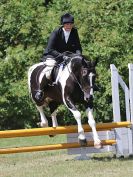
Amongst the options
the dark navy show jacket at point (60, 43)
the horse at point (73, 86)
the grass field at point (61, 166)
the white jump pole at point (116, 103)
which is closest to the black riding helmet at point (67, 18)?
the dark navy show jacket at point (60, 43)

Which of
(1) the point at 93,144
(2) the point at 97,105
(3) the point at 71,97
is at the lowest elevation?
(2) the point at 97,105

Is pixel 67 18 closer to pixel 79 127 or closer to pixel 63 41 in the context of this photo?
pixel 63 41

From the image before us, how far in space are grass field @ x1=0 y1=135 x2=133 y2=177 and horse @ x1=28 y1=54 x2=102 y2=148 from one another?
40cm

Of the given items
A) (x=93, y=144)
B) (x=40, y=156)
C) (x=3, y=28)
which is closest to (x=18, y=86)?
(x=3, y=28)

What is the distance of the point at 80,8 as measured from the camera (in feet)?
54.1

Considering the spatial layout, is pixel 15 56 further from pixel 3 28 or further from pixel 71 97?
pixel 71 97

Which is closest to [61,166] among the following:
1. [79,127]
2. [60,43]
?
[79,127]

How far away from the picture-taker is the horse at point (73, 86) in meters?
8.12

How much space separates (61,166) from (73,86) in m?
1.15

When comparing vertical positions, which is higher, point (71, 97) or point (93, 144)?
point (71, 97)

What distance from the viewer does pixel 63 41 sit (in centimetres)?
889

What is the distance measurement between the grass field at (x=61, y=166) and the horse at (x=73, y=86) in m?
0.40

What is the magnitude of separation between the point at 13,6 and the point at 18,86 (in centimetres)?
255

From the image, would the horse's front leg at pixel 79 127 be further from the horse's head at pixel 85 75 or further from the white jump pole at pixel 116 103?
the white jump pole at pixel 116 103
